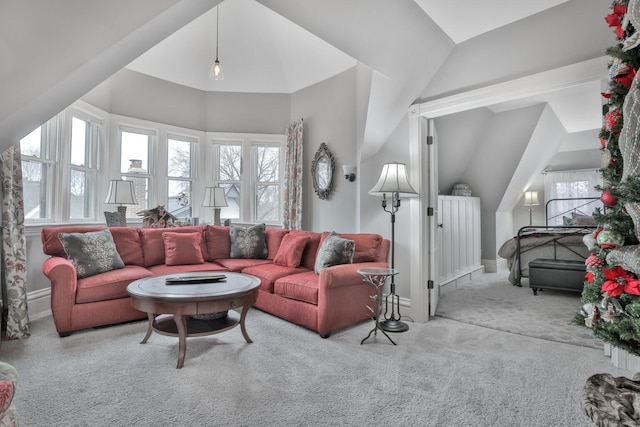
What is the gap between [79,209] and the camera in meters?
4.33

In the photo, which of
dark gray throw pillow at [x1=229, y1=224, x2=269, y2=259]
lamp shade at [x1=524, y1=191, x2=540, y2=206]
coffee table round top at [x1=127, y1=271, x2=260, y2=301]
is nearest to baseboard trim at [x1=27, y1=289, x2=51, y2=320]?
coffee table round top at [x1=127, y1=271, x2=260, y2=301]

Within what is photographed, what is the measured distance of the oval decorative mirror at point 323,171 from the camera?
4.79m

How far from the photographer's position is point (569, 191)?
707 cm

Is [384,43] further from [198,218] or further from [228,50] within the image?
[198,218]

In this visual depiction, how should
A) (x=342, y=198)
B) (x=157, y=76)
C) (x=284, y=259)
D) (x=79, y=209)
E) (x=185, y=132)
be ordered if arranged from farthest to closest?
(x=185, y=132) < (x=157, y=76) < (x=342, y=198) < (x=79, y=209) < (x=284, y=259)

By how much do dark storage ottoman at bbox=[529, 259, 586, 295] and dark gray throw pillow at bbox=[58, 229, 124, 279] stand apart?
5055 mm

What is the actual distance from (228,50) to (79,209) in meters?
3.03

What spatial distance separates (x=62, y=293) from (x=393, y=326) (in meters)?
2.82

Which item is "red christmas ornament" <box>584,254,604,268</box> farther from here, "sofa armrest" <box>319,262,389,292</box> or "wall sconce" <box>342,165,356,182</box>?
"wall sconce" <box>342,165,356,182</box>

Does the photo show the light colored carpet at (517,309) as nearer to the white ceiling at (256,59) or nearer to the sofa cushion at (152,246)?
the white ceiling at (256,59)

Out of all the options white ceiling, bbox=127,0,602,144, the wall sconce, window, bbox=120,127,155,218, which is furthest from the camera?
window, bbox=120,127,155,218

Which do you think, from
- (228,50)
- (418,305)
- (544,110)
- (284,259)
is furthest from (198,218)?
(544,110)

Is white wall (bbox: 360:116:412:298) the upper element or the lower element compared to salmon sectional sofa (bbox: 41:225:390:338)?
upper

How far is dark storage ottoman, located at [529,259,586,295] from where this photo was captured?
4332 millimetres
